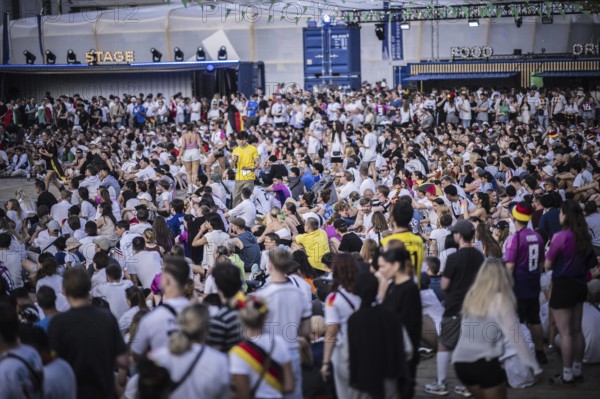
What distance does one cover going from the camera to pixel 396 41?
112ft

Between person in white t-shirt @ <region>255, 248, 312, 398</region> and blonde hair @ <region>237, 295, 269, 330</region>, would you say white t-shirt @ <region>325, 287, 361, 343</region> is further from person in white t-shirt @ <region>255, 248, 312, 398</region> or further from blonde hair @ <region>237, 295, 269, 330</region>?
blonde hair @ <region>237, 295, 269, 330</region>

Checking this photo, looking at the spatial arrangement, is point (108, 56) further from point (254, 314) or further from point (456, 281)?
point (254, 314)

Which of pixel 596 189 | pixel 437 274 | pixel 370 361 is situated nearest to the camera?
pixel 370 361

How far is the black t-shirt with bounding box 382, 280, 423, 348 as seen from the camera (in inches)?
248

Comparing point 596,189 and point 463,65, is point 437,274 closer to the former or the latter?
point 596,189

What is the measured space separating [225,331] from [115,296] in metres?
2.95

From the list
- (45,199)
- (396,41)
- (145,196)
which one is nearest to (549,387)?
(145,196)

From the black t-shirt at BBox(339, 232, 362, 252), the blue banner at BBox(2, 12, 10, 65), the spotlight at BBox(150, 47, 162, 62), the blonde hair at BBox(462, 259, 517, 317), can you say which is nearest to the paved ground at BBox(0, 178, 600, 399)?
the blonde hair at BBox(462, 259, 517, 317)

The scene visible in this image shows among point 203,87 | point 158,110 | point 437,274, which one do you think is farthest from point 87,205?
point 203,87

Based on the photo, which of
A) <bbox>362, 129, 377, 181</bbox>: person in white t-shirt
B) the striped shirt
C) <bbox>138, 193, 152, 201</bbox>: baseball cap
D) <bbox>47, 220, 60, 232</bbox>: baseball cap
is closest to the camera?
the striped shirt

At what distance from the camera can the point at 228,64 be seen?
30469mm

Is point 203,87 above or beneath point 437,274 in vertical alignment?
above

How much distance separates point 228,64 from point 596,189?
19.5 meters

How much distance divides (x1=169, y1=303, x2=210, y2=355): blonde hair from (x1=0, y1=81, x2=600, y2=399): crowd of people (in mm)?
11
